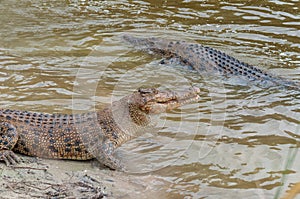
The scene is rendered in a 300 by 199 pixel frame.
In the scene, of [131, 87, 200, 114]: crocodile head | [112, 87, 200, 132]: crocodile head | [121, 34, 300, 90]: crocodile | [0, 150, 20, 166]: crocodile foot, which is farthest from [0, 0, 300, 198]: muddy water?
[0, 150, 20, 166]: crocodile foot

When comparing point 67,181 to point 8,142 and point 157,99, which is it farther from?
point 157,99

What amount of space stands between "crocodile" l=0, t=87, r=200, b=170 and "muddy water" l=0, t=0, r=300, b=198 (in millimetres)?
300

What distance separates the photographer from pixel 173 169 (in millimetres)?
4727

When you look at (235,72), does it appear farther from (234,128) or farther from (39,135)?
(39,135)

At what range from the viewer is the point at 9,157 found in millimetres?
4434

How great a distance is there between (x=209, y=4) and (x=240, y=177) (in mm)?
6377

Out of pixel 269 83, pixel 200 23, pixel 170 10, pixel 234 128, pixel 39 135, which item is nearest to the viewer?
pixel 39 135

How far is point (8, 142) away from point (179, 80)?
3275 millimetres

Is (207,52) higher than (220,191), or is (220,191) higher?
(207,52)

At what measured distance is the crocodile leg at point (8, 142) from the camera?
4418 millimetres

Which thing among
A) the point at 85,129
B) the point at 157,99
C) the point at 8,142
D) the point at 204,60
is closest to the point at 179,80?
the point at 204,60

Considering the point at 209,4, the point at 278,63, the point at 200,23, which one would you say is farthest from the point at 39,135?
the point at 209,4

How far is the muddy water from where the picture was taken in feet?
15.4

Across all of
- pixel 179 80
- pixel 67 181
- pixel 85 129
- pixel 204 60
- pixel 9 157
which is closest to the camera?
pixel 67 181
